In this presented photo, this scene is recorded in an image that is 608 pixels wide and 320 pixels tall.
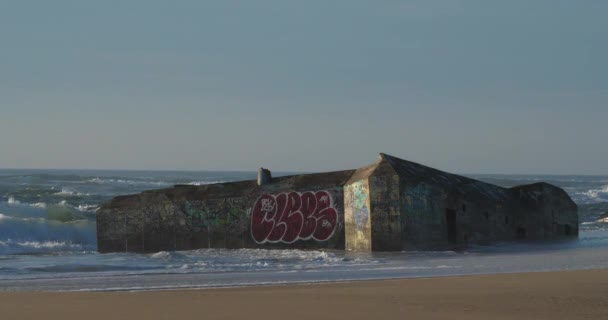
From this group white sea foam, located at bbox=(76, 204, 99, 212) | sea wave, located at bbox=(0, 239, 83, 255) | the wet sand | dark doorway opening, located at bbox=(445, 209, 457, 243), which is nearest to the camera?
the wet sand

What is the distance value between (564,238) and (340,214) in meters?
5.38

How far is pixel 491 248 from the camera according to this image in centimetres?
1792

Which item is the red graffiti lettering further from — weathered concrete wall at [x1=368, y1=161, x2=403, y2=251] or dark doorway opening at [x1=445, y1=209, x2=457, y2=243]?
dark doorway opening at [x1=445, y1=209, x2=457, y2=243]

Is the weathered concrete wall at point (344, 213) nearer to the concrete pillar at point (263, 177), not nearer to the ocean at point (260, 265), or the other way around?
the concrete pillar at point (263, 177)

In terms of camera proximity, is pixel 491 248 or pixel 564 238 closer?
pixel 491 248

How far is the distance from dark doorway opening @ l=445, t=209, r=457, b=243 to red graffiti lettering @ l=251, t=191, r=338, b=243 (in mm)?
2227

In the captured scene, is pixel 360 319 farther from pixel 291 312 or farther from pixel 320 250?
pixel 320 250

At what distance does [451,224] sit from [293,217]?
3178mm

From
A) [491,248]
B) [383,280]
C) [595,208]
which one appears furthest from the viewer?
[595,208]

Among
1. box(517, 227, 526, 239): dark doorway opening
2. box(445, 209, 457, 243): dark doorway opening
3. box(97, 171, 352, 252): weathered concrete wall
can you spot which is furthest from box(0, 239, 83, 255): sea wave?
box(517, 227, 526, 239): dark doorway opening

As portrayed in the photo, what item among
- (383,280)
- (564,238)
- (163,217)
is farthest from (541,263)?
(163,217)

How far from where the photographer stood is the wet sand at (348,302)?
861cm

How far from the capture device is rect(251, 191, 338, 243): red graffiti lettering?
18.4 meters

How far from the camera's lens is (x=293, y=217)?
18.7m
